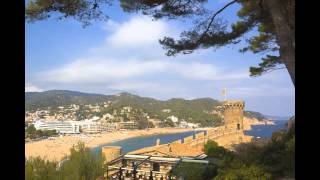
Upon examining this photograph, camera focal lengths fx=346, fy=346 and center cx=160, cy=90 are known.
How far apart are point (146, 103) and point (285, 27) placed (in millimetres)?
1916

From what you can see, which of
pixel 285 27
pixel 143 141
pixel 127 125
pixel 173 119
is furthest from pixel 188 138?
pixel 285 27

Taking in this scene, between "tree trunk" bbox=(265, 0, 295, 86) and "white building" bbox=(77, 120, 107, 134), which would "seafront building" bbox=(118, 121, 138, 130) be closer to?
"white building" bbox=(77, 120, 107, 134)

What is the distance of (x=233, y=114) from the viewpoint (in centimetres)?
462

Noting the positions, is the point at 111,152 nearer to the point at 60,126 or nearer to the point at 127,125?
the point at 127,125

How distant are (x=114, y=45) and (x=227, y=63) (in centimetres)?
141

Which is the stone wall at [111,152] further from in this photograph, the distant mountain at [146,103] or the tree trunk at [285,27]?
the tree trunk at [285,27]

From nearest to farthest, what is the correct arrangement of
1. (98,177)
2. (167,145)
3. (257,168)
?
(257,168)
(98,177)
(167,145)

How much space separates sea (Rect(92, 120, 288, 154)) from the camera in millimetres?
4363

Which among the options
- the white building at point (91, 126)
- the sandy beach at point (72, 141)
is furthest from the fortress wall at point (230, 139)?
the white building at point (91, 126)

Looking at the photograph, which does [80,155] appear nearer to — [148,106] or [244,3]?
[148,106]

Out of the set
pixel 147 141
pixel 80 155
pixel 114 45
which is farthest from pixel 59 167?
pixel 114 45

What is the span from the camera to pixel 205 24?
14.4ft

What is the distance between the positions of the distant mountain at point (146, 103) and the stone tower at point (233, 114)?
0.34 ft
